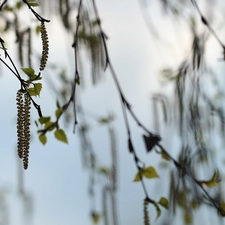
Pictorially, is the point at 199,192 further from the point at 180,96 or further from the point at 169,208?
the point at 180,96

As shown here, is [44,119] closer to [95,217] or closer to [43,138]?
[43,138]

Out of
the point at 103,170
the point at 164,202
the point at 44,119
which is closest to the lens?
the point at 44,119

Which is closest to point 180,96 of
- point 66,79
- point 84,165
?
point 84,165

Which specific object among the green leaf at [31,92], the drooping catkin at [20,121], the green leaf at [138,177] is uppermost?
the green leaf at [31,92]

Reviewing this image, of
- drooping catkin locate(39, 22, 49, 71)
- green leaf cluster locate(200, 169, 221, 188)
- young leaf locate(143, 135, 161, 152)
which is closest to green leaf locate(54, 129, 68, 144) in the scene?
young leaf locate(143, 135, 161, 152)

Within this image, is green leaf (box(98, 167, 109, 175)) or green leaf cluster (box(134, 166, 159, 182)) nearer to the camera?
green leaf cluster (box(134, 166, 159, 182))

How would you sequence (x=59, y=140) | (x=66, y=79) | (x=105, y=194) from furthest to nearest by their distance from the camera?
1. (x=66, y=79)
2. (x=105, y=194)
3. (x=59, y=140)

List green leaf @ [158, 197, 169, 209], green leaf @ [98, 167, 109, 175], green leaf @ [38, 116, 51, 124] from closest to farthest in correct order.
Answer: green leaf @ [38, 116, 51, 124], green leaf @ [158, 197, 169, 209], green leaf @ [98, 167, 109, 175]

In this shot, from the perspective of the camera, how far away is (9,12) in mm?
2096

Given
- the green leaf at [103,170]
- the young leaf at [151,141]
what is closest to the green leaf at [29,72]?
the young leaf at [151,141]

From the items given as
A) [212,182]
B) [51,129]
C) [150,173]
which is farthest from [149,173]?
[51,129]

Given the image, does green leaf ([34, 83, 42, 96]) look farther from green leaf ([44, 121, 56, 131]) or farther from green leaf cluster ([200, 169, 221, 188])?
green leaf cluster ([200, 169, 221, 188])

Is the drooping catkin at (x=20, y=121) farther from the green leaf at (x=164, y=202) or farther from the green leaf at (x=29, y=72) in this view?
the green leaf at (x=164, y=202)

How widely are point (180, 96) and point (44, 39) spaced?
641 millimetres
